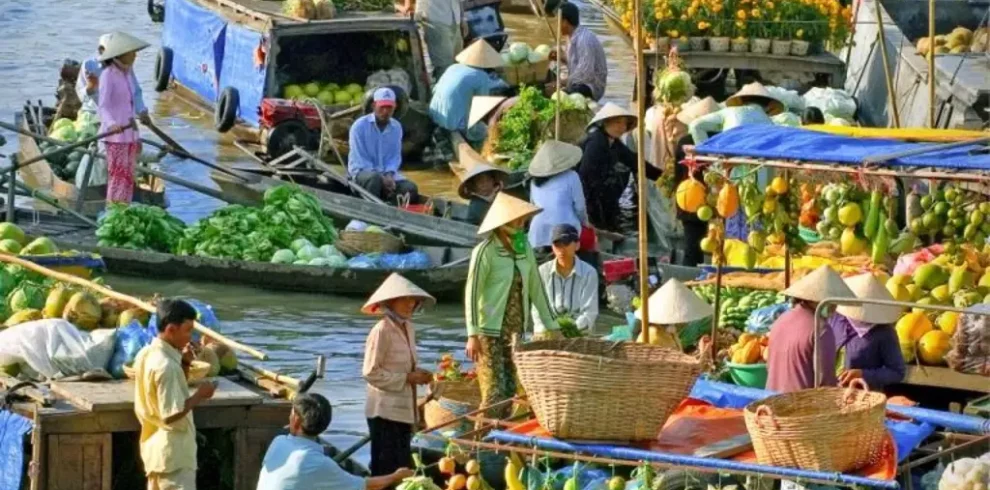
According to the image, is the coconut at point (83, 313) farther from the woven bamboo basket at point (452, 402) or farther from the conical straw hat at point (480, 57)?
the conical straw hat at point (480, 57)

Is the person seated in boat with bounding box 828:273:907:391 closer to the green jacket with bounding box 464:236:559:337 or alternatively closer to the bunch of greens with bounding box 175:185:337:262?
the green jacket with bounding box 464:236:559:337

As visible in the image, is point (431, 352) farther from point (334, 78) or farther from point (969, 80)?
point (334, 78)

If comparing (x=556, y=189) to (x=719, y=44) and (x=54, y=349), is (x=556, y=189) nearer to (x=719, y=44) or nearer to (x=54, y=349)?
(x=54, y=349)

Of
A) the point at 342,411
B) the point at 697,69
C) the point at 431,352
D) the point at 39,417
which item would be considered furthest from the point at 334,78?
the point at 39,417

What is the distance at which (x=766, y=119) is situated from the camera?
1396 centimetres

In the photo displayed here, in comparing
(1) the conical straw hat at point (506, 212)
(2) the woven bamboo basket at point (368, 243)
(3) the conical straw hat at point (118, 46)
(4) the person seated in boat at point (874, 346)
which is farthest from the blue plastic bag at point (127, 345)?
(3) the conical straw hat at point (118, 46)

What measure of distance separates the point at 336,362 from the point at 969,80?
4755 mm

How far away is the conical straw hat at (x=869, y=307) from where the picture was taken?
9.41 meters

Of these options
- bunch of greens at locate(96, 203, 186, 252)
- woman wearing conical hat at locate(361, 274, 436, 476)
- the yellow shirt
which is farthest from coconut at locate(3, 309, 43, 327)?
bunch of greens at locate(96, 203, 186, 252)

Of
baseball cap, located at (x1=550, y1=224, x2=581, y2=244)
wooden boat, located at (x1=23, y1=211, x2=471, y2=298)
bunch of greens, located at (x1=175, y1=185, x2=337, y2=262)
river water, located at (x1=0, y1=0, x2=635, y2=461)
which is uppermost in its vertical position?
baseball cap, located at (x1=550, y1=224, x2=581, y2=244)

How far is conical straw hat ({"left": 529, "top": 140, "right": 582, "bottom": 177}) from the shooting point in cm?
1280

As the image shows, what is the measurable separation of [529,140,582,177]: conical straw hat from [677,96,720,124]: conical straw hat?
164 cm

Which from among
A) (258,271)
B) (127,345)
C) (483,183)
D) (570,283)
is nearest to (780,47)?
(483,183)

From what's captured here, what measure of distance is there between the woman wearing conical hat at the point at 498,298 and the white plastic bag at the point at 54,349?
5.21ft
